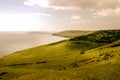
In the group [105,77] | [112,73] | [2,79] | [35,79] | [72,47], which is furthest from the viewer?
[72,47]

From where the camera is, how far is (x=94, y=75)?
3356 cm

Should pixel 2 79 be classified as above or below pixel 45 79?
below

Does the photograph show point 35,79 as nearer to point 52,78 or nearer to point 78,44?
point 52,78

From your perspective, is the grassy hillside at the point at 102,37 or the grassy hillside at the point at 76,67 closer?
the grassy hillside at the point at 76,67

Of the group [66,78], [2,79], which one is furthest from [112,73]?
[2,79]

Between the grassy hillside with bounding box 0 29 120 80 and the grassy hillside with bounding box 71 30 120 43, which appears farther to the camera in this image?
the grassy hillside with bounding box 71 30 120 43

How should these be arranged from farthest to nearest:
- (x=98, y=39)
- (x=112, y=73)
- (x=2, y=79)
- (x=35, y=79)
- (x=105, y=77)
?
(x=98, y=39) → (x=2, y=79) → (x=35, y=79) → (x=112, y=73) → (x=105, y=77)

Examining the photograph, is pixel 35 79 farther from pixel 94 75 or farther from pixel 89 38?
pixel 89 38

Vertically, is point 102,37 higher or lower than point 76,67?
higher

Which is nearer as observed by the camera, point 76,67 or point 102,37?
point 76,67

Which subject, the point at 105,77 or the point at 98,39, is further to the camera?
the point at 98,39

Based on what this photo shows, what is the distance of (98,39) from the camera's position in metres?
151

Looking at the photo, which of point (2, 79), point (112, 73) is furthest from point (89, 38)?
point (112, 73)

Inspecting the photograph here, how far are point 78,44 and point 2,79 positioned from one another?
82.5 m
